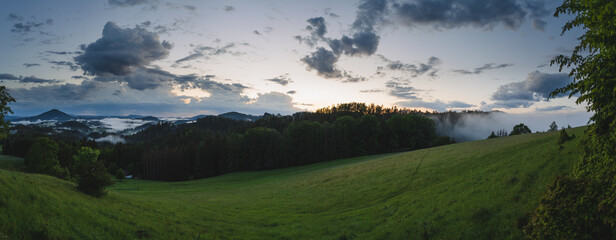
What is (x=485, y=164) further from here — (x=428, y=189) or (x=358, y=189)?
(x=358, y=189)

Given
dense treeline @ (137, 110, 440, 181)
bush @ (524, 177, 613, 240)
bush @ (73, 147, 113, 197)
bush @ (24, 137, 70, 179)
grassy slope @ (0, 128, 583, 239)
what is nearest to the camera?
bush @ (524, 177, 613, 240)

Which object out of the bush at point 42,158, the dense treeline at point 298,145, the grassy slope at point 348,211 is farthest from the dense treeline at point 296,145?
the grassy slope at point 348,211

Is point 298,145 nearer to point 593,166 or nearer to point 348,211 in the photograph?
point 348,211

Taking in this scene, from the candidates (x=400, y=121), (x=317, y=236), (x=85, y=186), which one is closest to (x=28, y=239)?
(x=85, y=186)

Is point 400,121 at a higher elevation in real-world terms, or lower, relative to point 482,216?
higher

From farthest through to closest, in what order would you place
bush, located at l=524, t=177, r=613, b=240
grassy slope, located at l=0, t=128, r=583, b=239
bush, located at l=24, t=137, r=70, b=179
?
bush, located at l=24, t=137, r=70, b=179, grassy slope, located at l=0, t=128, r=583, b=239, bush, located at l=524, t=177, r=613, b=240

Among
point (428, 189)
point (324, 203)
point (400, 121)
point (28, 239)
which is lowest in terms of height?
point (324, 203)

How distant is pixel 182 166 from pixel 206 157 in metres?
12.9

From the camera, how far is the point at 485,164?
71.8ft

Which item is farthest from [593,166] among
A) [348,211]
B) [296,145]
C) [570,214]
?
[296,145]

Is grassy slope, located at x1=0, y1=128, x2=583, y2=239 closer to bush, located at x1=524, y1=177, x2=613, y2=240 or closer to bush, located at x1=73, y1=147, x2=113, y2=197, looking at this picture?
bush, located at x1=73, y1=147, x2=113, y2=197

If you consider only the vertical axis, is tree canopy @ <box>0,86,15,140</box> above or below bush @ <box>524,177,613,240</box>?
above

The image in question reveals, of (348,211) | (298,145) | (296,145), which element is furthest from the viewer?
(298,145)

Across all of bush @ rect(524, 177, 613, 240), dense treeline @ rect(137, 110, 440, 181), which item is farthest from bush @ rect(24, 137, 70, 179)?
bush @ rect(524, 177, 613, 240)
